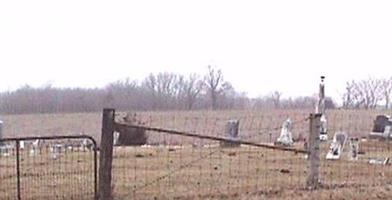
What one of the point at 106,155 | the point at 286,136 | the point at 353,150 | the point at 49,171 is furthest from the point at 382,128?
the point at 106,155

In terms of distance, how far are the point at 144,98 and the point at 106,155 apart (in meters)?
40.4

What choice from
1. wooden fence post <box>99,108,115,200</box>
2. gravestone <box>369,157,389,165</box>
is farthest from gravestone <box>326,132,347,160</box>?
wooden fence post <box>99,108,115,200</box>

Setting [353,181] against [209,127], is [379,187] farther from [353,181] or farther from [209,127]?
[209,127]

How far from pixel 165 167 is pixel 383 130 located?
11276 mm

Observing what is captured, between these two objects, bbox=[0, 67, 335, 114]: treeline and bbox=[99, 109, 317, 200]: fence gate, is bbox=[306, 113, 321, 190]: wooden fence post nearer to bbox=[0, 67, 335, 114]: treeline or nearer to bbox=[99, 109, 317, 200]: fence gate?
bbox=[99, 109, 317, 200]: fence gate

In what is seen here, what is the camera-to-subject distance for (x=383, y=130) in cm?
2442

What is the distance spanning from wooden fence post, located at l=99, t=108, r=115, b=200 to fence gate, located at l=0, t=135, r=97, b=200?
0.15m

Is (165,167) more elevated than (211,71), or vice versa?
(211,71)

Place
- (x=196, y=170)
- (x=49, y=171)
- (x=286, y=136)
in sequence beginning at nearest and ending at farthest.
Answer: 1. (x=196, y=170)
2. (x=49, y=171)
3. (x=286, y=136)

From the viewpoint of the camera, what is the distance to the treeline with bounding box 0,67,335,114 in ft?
140

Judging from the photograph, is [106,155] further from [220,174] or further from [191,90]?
[191,90]

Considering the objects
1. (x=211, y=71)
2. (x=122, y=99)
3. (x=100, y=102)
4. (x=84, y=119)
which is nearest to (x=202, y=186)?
(x=84, y=119)

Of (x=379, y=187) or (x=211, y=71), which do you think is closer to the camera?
(x=379, y=187)

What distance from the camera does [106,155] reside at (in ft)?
31.3
